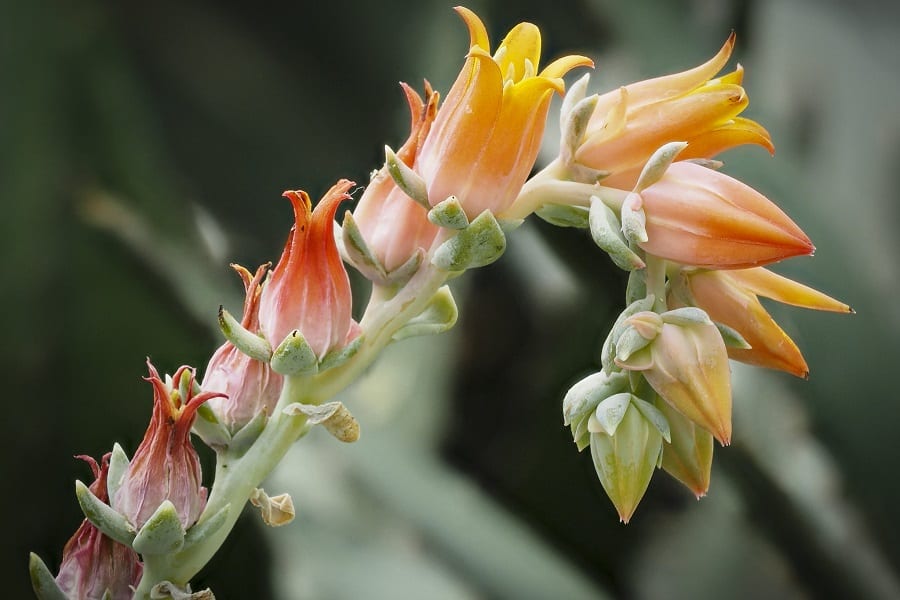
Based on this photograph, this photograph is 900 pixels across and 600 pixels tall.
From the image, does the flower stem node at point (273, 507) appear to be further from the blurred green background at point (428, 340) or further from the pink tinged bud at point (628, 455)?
the blurred green background at point (428, 340)

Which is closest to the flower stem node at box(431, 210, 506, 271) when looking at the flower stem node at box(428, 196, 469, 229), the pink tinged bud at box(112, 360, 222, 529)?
the flower stem node at box(428, 196, 469, 229)

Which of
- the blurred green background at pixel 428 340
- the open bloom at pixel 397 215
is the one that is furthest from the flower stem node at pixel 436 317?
the blurred green background at pixel 428 340

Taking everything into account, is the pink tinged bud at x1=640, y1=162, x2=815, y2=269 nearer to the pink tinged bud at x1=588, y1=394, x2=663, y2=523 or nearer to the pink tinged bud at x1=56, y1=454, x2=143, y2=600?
the pink tinged bud at x1=588, y1=394, x2=663, y2=523

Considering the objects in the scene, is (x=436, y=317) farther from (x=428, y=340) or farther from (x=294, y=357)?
(x=428, y=340)

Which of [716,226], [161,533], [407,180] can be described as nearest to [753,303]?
[716,226]

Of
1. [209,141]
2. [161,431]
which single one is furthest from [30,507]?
[161,431]

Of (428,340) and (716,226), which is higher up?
(716,226)
